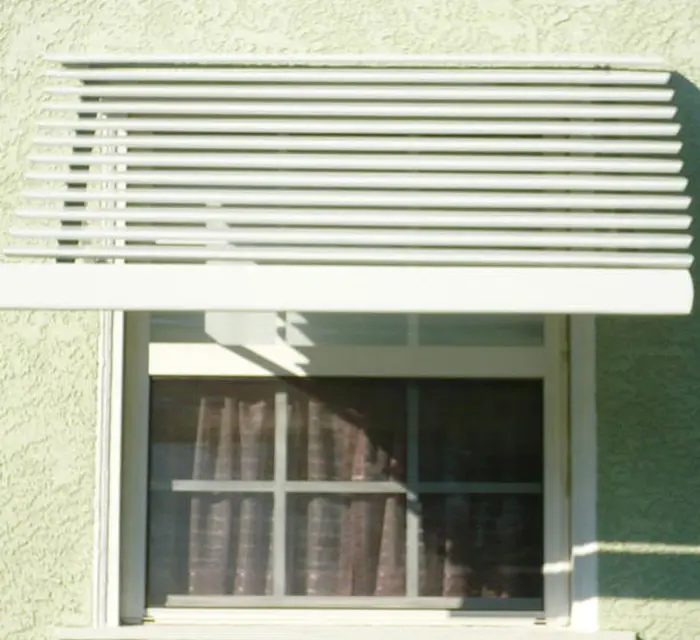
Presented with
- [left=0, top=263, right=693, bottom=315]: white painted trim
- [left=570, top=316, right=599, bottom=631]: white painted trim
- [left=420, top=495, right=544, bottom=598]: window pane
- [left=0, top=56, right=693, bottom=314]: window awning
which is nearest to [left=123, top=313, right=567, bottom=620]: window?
[left=420, top=495, right=544, bottom=598]: window pane

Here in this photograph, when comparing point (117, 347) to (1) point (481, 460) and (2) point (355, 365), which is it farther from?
(1) point (481, 460)

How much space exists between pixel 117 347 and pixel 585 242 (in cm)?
281

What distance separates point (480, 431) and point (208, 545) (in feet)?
5.55

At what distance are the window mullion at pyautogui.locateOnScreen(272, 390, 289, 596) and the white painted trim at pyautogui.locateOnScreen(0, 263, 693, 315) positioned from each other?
187 centimetres

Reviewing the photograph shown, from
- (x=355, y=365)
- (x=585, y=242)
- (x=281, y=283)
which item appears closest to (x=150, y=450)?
(x=355, y=365)

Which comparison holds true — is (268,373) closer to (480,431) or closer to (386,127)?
(480,431)

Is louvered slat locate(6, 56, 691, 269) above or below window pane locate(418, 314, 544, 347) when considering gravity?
above

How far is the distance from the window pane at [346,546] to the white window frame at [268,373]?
0.16 metres

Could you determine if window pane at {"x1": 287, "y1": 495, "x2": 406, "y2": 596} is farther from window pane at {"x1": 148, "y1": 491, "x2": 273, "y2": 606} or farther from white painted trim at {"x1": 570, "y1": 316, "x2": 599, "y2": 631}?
white painted trim at {"x1": 570, "y1": 316, "x2": 599, "y2": 631}

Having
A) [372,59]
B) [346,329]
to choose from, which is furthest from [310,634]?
[372,59]

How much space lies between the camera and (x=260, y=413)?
10.6 meters

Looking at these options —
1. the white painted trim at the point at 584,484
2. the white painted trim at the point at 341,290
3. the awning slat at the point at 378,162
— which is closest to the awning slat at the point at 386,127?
the awning slat at the point at 378,162

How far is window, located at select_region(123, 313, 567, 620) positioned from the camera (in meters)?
10.5

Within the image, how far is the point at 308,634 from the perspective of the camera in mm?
10148
